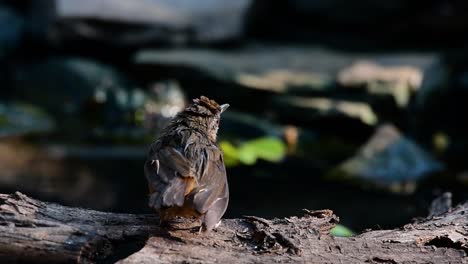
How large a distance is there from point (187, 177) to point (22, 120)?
5.84 metres

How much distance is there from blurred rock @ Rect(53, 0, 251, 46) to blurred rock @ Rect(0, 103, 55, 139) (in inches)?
68.6

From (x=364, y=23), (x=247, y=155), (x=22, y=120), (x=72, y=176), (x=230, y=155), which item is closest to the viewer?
(x=72, y=176)

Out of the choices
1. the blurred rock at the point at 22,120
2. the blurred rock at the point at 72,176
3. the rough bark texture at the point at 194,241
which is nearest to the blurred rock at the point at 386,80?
the blurred rock at the point at 72,176

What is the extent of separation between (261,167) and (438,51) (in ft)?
14.7

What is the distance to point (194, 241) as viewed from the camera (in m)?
2.75

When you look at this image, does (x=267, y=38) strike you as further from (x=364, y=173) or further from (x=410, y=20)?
(x=364, y=173)

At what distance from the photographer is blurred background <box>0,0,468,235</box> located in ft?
20.7

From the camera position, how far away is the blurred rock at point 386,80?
8.41 metres

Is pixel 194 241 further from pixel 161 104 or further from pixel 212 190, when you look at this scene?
pixel 161 104

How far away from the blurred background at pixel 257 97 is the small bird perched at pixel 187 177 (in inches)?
86.1

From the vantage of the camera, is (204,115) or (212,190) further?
(204,115)

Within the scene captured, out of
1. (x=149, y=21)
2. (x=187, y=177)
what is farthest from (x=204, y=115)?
(x=149, y=21)

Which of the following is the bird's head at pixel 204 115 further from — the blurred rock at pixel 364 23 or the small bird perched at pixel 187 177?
the blurred rock at pixel 364 23

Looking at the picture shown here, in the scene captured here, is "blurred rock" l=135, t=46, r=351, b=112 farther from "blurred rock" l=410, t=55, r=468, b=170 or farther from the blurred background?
"blurred rock" l=410, t=55, r=468, b=170
